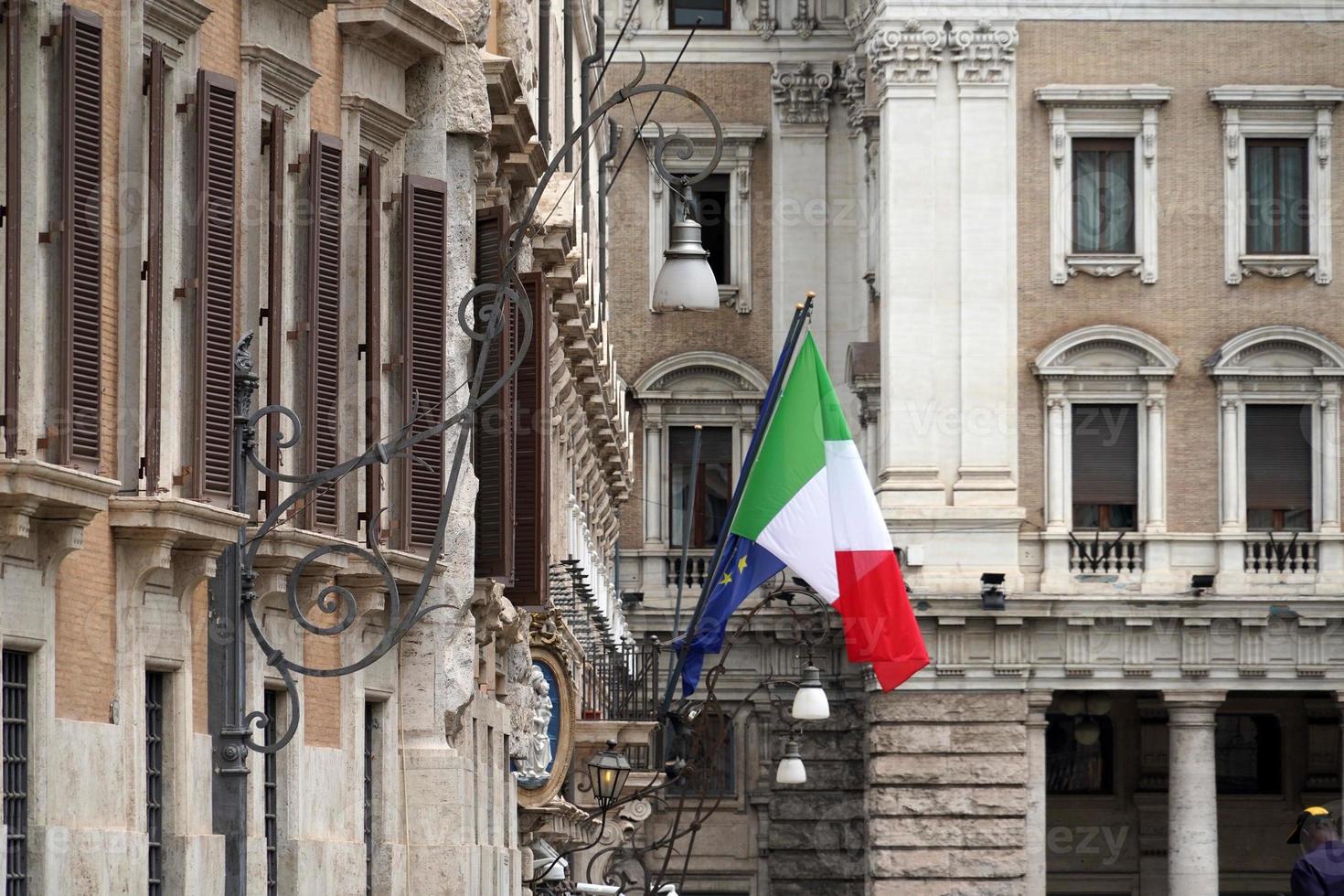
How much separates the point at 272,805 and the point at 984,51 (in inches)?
1492

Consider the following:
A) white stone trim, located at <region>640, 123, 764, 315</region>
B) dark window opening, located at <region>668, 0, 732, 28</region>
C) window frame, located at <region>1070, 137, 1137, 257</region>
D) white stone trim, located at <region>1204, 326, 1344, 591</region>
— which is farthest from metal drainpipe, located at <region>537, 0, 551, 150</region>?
dark window opening, located at <region>668, 0, 732, 28</region>

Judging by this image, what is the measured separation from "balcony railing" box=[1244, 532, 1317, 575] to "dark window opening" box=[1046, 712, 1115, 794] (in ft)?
18.5

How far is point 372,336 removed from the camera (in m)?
20.8

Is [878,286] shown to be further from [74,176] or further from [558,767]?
[74,176]

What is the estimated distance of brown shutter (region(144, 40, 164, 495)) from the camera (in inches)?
650

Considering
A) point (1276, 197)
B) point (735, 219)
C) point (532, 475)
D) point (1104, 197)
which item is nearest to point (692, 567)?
point (735, 219)

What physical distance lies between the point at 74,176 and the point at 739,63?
4449cm

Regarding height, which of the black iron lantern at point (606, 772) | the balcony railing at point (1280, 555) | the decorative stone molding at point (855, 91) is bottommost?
the black iron lantern at point (606, 772)

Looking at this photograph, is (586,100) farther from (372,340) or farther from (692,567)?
(372,340)

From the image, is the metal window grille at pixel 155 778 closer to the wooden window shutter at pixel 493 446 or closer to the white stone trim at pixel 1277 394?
the wooden window shutter at pixel 493 446

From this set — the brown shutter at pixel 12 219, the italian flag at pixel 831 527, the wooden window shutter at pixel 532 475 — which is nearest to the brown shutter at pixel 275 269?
the brown shutter at pixel 12 219

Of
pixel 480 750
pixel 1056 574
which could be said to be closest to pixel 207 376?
pixel 480 750

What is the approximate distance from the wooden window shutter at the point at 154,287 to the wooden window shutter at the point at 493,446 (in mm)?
6754

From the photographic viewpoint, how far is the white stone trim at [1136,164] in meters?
55.6
